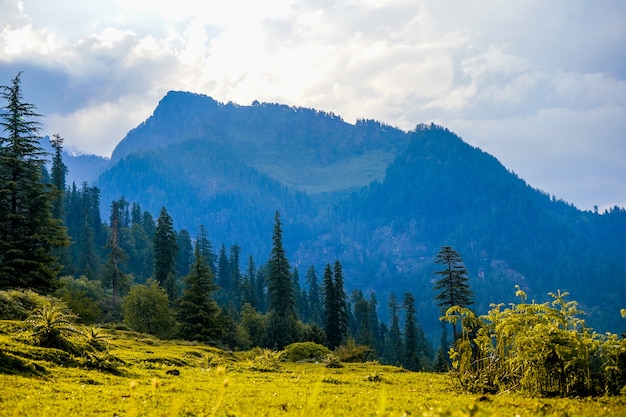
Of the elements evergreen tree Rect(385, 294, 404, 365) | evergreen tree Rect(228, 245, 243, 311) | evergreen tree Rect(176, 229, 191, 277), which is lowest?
evergreen tree Rect(385, 294, 404, 365)

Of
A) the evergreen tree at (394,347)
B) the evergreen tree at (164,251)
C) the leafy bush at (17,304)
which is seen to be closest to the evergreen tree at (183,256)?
the evergreen tree at (394,347)

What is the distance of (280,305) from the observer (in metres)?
89.4

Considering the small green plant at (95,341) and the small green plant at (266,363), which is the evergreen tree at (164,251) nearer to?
the small green plant at (266,363)

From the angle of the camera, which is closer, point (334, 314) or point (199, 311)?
point (199, 311)

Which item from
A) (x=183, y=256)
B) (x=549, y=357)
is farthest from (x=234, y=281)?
(x=549, y=357)

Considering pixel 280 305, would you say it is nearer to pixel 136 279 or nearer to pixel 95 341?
pixel 95 341

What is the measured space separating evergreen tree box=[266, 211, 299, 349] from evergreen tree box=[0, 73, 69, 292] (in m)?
38.2

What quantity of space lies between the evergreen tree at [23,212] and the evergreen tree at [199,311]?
64.0ft

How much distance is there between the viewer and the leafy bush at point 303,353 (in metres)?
54.7

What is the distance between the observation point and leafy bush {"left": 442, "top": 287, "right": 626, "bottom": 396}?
18.5 m

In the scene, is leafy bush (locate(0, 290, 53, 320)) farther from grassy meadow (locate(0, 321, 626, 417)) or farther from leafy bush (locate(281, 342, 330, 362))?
leafy bush (locate(281, 342, 330, 362))

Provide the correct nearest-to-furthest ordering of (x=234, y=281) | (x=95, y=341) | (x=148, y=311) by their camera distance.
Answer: (x=95, y=341) < (x=148, y=311) < (x=234, y=281)

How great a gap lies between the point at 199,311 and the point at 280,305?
2362cm

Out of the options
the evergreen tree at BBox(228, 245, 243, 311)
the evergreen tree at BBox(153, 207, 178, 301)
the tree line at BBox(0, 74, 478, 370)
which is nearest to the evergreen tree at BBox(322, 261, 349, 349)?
the tree line at BBox(0, 74, 478, 370)
